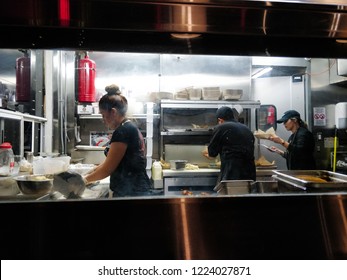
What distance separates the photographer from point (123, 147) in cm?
172

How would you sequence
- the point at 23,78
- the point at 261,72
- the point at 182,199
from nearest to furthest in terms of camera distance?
the point at 182,199 → the point at 23,78 → the point at 261,72

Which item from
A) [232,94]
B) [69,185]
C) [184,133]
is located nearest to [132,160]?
[69,185]

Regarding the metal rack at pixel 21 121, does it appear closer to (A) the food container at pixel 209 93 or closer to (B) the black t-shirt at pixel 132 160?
(B) the black t-shirt at pixel 132 160

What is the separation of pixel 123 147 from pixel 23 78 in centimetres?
187

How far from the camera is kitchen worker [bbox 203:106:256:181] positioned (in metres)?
2.55

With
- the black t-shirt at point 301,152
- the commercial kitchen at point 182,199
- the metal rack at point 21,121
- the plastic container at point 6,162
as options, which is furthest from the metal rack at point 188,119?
the commercial kitchen at point 182,199

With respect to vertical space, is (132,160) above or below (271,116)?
below

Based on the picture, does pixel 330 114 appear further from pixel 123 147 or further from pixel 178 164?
pixel 123 147

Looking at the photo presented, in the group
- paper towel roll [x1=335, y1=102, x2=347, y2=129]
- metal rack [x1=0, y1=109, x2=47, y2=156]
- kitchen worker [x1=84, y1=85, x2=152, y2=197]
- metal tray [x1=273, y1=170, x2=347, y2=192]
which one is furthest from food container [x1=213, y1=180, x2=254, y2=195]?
paper towel roll [x1=335, y1=102, x2=347, y2=129]

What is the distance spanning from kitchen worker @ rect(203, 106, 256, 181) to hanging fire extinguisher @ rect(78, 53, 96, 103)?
1606 millimetres

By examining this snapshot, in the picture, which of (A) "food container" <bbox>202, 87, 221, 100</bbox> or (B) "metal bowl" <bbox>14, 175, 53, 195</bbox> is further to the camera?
(A) "food container" <bbox>202, 87, 221, 100</bbox>

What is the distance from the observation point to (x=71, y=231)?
857 mm

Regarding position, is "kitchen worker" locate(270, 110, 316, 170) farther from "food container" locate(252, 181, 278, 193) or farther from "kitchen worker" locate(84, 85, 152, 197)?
"kitchen worker" locate(84, 85, 152, 197)

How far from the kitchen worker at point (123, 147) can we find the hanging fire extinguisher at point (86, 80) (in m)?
1.59
